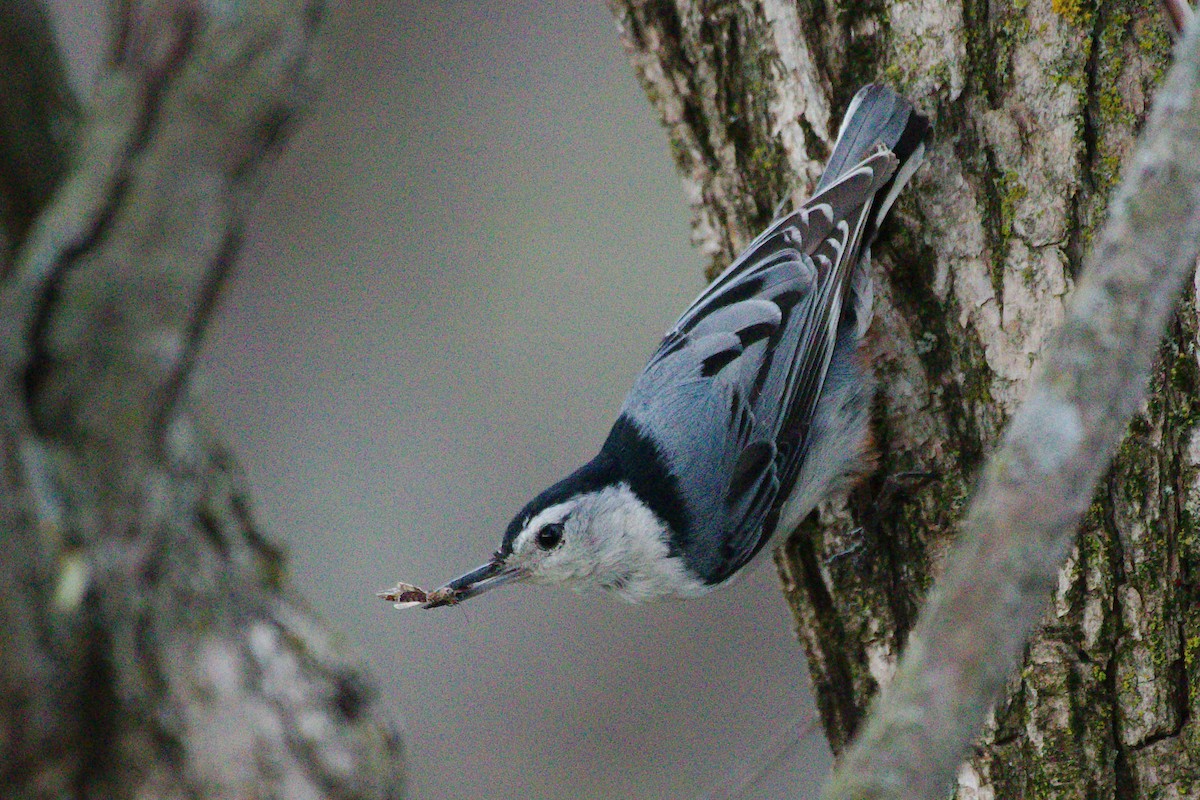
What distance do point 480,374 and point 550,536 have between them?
2810 millimetres

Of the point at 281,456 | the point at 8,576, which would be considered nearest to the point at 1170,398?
the point at 8,576

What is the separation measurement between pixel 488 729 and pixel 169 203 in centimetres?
423

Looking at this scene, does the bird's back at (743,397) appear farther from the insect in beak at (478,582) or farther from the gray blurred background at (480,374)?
the gray blurred background at (480,374)

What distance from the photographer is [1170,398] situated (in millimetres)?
2039

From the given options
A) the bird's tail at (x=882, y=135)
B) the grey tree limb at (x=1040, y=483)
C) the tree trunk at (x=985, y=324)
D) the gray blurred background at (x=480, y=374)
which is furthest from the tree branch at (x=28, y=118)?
the gray blurred background at (x=480, y=374)

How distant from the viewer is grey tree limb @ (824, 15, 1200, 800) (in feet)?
3.50

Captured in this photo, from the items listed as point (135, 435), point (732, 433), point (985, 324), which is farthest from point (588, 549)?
point (135, 435)

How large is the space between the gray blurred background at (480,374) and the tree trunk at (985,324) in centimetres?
245

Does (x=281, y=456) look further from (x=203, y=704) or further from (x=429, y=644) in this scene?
(x=203, y=704)

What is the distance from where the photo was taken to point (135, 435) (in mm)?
1169

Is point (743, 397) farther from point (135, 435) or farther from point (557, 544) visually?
point (135, 435)

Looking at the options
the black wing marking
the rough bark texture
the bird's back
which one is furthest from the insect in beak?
the rough bark texture

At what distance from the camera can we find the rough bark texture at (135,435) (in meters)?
1.13

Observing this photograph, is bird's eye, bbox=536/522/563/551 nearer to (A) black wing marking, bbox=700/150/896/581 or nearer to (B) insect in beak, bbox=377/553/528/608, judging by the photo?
(B) insect in beak, bbox=377/553/528/608
